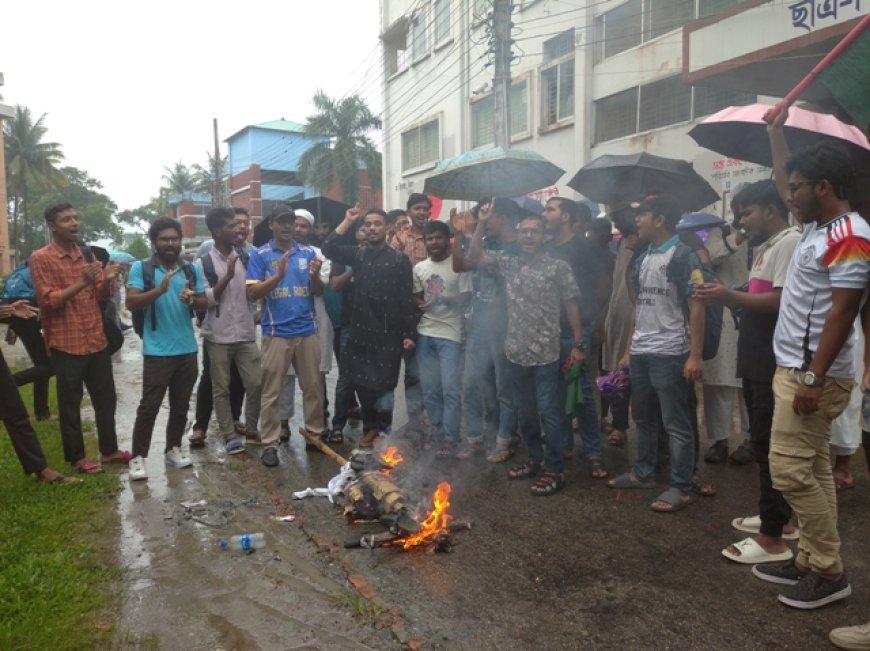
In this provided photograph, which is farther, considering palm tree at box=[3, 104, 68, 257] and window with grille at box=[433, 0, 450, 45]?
palm tree at box=[3, 104, 68, 257]

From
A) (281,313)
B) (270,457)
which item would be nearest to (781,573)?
(270,457)

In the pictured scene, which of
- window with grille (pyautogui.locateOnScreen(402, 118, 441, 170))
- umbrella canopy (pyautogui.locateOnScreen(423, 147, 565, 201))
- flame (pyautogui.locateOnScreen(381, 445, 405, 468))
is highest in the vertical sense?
window with grille (pyautogui.locateOnScreen(402, 118, 441, 170))

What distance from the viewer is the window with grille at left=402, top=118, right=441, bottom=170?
23.1m

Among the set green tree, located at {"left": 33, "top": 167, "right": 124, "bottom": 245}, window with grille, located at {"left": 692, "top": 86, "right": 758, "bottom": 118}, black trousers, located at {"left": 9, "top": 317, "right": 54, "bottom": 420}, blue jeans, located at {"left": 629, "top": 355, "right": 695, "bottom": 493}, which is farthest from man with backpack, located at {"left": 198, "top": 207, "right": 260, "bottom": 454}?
green tree, located at {"left": 33, "top": 167, "right": 124, "bottom": 245}

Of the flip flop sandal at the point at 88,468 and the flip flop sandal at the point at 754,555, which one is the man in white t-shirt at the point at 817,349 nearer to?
the flip flop sandal at the point at 754,555

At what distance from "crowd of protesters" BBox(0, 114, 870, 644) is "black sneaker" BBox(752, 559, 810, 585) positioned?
1 cm

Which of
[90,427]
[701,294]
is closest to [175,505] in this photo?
[90,427]

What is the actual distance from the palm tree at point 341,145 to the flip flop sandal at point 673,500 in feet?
112

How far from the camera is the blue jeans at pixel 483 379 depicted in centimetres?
532

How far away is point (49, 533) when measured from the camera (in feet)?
13.5

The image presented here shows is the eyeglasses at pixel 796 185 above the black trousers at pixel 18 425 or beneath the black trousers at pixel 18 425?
above

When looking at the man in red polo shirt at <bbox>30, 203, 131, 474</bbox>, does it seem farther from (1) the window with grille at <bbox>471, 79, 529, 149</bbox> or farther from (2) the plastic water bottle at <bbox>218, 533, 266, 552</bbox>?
(1) the window with grille at <bbox>471, 79, 529, 149</bbox>

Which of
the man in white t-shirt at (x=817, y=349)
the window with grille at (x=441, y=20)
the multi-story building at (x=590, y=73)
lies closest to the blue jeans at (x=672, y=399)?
the man in white t-shirt at (x=817, y=349)

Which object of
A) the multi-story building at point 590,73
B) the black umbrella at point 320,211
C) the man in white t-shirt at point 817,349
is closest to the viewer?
the man in white t-shirt at point 817,349
